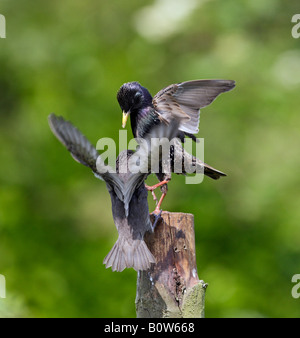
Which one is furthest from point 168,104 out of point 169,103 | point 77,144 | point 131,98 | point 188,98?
point 77,144

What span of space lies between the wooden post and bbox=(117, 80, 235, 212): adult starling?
71 centimetres

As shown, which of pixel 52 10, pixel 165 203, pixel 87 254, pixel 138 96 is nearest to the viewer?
pixel 138 96

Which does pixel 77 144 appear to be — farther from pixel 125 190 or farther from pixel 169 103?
pixel 169 103

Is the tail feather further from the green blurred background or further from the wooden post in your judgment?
the green blurred background

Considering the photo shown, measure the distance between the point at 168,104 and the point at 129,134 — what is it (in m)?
2.94

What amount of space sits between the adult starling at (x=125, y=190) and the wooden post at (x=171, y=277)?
125mm

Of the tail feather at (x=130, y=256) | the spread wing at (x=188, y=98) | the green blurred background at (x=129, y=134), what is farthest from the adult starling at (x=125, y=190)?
the green blurred background at (x=129, y=134)

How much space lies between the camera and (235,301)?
7234mm

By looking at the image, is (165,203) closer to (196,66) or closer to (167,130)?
(196,66)

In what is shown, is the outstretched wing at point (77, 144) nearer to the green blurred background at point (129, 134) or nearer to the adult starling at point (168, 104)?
the adult starling at point (168, 104)

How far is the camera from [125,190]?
3.94 metres

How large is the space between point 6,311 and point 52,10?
5969 millimetres

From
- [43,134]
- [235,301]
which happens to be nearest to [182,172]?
[235,301]

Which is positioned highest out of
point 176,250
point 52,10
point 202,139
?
point 52,10
